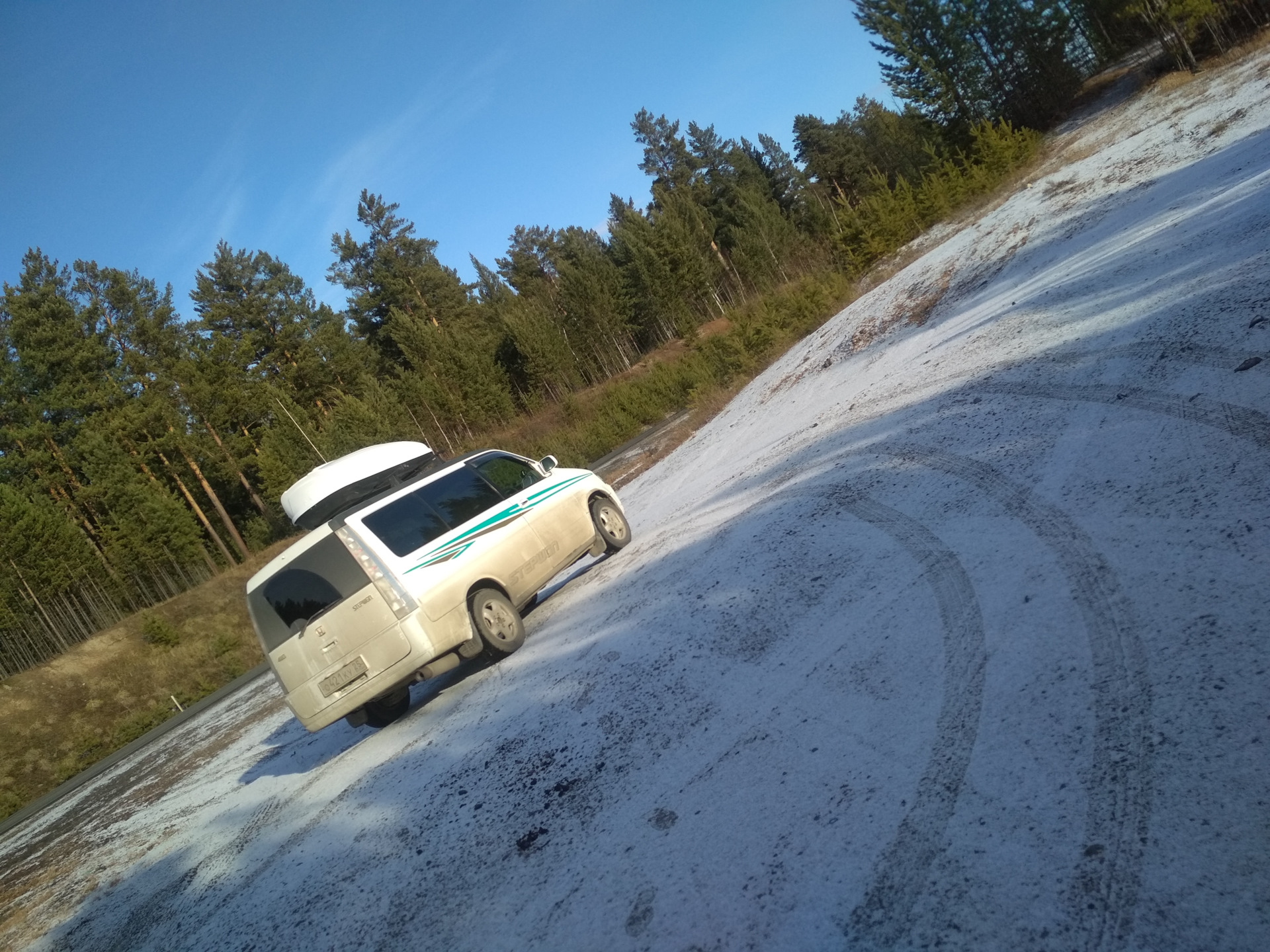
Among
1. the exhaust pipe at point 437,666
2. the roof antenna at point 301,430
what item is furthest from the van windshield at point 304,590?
the roof antenna at point 301,430

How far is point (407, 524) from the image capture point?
748 centimetres

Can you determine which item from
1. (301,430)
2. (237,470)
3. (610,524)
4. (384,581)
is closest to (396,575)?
(384,581)

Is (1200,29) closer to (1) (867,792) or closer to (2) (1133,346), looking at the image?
(2) (1133,346)

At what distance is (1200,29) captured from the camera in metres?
31.8

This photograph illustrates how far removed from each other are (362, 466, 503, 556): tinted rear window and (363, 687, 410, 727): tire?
4.80 ft

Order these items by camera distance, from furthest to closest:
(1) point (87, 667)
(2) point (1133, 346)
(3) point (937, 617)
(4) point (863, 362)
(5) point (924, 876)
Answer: (1) point (87, 667) → (4) point (863, 362) → (2) point (1133, 346) → (3) point (937, 617) → (5) point (924, 876)

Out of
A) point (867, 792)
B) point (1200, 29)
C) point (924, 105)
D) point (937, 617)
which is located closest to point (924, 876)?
point (867, 792)

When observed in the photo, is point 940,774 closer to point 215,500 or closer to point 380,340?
point 215,500

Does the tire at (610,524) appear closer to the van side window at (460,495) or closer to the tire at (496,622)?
the van side window at (460,495)

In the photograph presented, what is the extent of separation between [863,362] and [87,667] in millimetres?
26303

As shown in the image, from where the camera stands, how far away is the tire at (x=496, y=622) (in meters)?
7.56

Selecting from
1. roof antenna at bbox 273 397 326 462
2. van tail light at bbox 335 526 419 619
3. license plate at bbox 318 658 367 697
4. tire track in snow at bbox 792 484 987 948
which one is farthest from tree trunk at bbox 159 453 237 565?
tire track in snow at bbox 792 484 987 948

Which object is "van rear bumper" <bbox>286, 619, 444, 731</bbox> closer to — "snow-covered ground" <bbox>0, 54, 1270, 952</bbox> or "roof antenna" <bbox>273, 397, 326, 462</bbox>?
"snow-covered ground" <bbox>0, 54, 1270, 952</bbox>

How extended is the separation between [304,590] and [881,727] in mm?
5137
